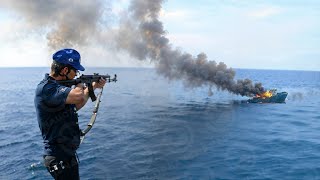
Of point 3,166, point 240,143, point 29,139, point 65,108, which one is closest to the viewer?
point 65,108

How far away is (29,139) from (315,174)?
34192 millimetres

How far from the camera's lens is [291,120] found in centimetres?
6309

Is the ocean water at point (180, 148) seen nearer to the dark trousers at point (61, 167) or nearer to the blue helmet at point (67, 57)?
the dark trousers at point (61, 167)

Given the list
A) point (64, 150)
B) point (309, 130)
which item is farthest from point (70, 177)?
point (309, 130)

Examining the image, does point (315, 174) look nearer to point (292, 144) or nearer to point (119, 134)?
point (292, 144)

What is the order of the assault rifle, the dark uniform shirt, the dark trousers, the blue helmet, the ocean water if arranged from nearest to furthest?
the dark uniform shirt < the blue helmet < the dark trousers < the assault rifle < the ocean water

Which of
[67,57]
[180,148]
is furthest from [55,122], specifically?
[180,148]

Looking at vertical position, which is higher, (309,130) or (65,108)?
(65,108)

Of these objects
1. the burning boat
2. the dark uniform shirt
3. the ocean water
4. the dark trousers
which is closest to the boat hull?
the burning boat

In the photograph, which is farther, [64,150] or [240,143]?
[240,143]

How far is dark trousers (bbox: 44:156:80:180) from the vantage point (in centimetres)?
696

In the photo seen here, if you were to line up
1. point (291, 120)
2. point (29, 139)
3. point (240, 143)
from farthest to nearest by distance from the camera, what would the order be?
point (291, 120), point (29, 139), point (240, 143)

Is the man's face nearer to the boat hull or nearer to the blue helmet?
the blue helmet

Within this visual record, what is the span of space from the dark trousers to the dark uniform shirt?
0.11m
